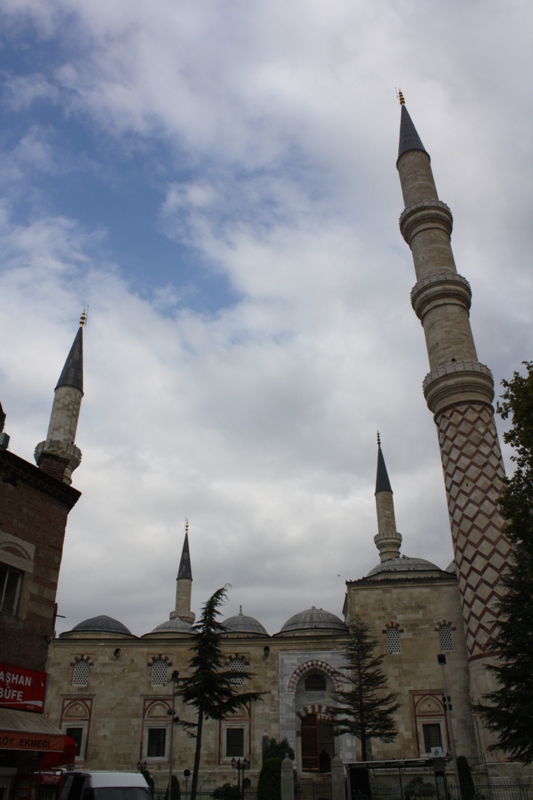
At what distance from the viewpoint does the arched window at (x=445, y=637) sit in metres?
22.8

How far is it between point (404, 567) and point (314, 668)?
581 centimetres

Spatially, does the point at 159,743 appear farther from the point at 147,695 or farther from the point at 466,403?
the point at 466,403

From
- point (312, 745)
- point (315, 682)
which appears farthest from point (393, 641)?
point (312, 745)

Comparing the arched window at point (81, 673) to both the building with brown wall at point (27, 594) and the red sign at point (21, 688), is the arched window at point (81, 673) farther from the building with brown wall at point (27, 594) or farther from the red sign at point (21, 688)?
the red sign at point (21, 688)

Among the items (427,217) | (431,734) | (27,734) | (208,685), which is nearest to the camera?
(27,734)

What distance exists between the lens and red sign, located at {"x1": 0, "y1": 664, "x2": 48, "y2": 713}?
959cm

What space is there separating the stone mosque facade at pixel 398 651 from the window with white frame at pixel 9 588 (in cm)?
1458

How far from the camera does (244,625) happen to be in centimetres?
3025

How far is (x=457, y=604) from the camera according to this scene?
23438 millimetres

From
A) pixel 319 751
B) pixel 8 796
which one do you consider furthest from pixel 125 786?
pixel 319 751

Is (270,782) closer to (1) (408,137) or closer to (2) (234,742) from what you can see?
(2) (234,742)

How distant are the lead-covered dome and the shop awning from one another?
17.6 metres

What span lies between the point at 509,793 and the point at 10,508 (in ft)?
49.7

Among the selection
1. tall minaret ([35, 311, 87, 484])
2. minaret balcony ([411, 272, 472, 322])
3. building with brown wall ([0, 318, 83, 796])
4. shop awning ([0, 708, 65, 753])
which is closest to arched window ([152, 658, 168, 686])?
tall minaret ([35, 311, 87, 484])
